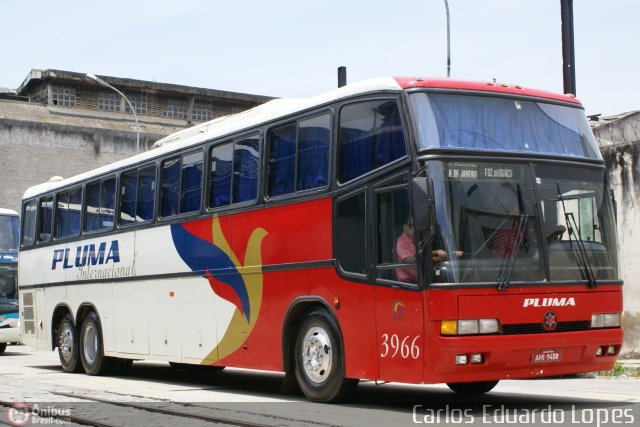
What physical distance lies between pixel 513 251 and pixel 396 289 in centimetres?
124

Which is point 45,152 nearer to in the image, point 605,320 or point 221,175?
point 221,175

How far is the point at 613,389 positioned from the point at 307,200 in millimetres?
5272

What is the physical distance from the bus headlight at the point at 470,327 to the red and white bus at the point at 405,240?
14 mm

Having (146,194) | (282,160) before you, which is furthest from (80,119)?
(282,160)

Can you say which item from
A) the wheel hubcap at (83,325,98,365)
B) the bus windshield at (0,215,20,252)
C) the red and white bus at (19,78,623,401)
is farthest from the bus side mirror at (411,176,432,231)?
the bus windshield at (0,215,20,252)

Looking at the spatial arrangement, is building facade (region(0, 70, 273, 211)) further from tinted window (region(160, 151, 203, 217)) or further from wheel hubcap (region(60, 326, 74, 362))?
tinted window (region(160, 151, 203, 217))

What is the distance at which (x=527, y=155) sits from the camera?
409 inches

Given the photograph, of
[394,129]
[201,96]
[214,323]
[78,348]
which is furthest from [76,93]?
[394,129]

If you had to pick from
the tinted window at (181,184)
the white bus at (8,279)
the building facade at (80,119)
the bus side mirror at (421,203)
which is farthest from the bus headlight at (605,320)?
the building facade at (80,119)

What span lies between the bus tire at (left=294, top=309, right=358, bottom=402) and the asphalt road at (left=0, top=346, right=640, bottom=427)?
0.58 feet

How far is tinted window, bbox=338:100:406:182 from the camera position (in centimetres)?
1043

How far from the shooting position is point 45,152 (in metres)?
40.9

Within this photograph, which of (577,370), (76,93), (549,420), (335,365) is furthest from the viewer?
(76,93)

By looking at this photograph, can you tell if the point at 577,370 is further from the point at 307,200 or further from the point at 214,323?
the point at 214,323
